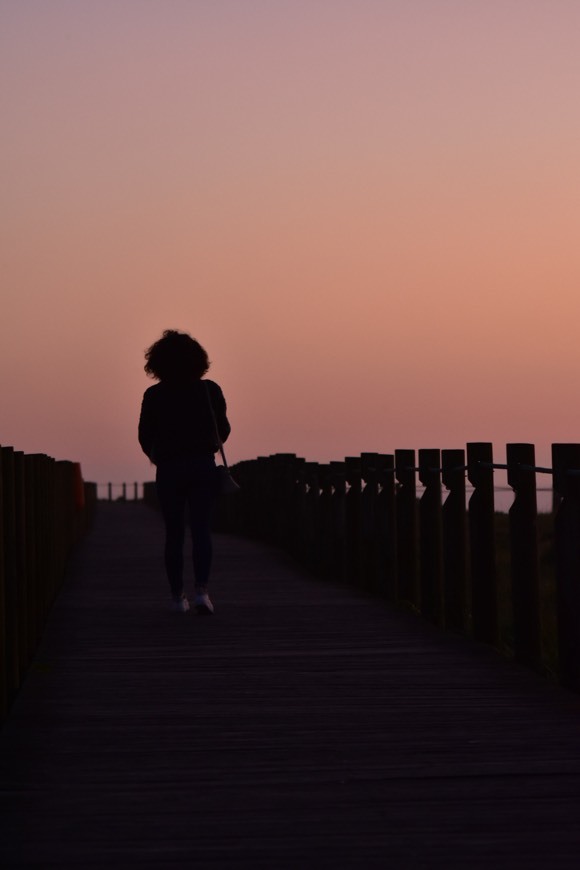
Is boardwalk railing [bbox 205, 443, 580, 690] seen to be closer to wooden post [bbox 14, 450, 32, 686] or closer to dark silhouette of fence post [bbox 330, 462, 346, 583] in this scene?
dark silhouette of fence post [bbox 330, 462, 346, 583]

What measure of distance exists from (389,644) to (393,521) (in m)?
3.32

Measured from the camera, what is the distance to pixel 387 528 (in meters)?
12.5

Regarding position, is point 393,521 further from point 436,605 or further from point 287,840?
point 287,840

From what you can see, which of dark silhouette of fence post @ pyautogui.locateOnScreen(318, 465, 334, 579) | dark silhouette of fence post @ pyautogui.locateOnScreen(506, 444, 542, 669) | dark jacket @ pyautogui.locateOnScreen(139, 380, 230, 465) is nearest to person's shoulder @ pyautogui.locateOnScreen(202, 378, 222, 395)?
dark jacket @ pyautogui.locateOnScreen(139, 380, 230, 465)

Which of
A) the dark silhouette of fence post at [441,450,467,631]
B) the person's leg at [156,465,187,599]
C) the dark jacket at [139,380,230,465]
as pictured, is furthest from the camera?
the person's leg at [156,465,187,599]

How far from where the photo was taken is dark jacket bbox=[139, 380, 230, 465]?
10695 millimetres

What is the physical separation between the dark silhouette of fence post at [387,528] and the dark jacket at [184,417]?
2026mm

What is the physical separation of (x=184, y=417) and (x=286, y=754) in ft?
17.0

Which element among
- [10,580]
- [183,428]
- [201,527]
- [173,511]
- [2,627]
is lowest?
[2,627]

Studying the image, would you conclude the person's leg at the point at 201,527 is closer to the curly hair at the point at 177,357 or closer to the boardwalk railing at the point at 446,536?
the curly hair at the point at 177,357

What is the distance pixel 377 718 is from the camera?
21.3ft

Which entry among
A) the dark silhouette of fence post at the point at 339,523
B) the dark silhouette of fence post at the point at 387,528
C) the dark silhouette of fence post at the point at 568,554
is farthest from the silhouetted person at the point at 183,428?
the dark silhouette of fence post at the point at 339,523

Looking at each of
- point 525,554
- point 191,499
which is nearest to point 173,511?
point 191,499

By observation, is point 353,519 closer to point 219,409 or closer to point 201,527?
point 201,527
